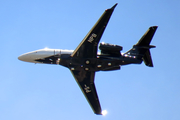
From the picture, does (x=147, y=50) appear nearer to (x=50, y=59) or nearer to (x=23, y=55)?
(x=50, y=59)

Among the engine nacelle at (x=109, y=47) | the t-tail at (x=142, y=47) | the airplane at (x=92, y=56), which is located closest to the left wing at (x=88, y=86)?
the airplane at (x=92, y=56)

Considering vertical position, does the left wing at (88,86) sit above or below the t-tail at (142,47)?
below

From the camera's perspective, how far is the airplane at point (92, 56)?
189 ft

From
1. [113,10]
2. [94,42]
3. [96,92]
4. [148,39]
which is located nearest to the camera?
[113,10]

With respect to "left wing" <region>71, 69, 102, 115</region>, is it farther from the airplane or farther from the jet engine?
the jet engine

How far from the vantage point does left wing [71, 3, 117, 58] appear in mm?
53341

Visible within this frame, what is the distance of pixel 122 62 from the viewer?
5959 cm

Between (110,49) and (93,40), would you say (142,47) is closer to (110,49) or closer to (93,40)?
(110,49)

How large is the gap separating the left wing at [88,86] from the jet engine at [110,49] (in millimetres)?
6324

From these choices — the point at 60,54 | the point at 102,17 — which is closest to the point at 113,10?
the point at 102,17

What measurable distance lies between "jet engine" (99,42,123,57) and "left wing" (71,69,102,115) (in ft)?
20.7

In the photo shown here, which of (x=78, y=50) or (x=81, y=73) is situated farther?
(x=81, y=73)

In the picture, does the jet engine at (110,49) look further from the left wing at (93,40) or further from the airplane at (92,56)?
the left wing at (93,40)

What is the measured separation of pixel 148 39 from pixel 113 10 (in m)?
12.6
